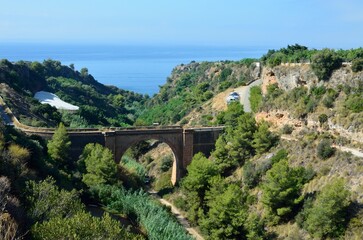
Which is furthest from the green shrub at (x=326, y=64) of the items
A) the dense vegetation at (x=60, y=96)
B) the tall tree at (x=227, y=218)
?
the dense vegetation at (x=60, y=96)

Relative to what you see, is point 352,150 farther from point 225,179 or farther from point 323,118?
point 225,179

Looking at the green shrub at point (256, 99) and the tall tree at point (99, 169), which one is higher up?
the green shrub at point (256, 99)

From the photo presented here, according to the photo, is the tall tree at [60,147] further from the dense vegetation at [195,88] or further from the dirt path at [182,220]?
the dense vegetation at [195,88]

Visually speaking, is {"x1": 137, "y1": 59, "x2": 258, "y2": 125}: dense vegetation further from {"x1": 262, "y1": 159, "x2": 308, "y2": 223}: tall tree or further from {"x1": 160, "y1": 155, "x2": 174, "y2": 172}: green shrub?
{"x1": 262, "y1": 159, "x2": 308, "y2": 223}: tall tree

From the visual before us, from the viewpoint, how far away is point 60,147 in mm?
40938

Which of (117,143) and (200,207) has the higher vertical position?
(117,143)

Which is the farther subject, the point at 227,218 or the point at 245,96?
the point at 245,96

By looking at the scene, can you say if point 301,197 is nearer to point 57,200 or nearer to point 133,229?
point 133,229

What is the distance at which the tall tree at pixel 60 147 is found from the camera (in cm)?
4059

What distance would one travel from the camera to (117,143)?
153ft

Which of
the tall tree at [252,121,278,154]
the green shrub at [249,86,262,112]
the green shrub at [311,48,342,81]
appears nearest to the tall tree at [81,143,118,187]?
the tall tree at [252,121,278,154]

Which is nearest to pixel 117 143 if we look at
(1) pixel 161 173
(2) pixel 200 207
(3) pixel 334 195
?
(1) pixel 161 173

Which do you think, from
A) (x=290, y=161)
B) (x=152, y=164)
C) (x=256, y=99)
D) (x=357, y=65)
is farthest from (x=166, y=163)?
(x=357, y=65)

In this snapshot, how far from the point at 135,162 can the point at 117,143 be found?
10308 mm
